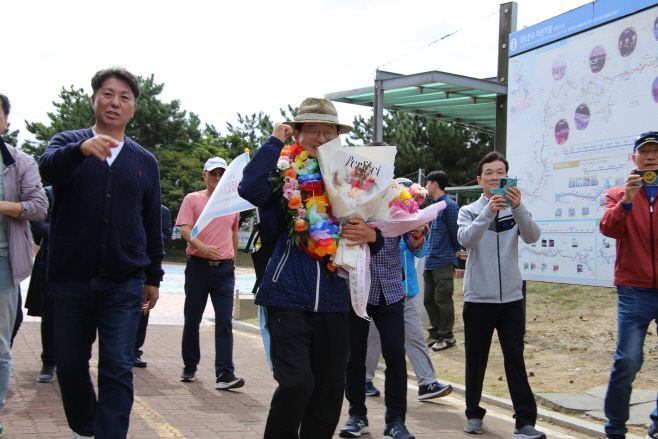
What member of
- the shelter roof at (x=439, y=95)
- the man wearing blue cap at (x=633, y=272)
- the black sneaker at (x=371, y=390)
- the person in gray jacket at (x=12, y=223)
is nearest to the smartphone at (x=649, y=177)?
the man wearing blue cap at (x=633, y=272)

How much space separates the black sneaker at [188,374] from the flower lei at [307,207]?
3521mm

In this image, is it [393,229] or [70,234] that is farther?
[393,229]

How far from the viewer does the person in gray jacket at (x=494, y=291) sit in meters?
4.66

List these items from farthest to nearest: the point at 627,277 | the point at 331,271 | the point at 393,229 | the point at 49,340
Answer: the point at 49,340 → the point at 627,277 → the point at 393,229 → the point at 331,271

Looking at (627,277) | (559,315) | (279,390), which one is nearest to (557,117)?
(627,277)

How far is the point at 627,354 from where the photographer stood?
4.31m

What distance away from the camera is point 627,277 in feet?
14.6

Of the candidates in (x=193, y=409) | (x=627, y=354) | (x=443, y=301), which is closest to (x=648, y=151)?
(x=627, y=354)

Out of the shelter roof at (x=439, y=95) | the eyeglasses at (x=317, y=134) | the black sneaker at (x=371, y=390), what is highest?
the shelter roof at (x=439, y=95)

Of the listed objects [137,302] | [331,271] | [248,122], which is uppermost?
[248,122]

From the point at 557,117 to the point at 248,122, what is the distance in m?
47.7

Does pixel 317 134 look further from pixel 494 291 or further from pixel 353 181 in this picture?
pixel 494 291

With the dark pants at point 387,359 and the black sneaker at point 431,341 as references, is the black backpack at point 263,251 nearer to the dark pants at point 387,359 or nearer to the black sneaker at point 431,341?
the dark pants at point 387,359

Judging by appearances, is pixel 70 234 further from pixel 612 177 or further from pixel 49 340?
pixel 612 177
